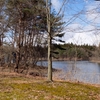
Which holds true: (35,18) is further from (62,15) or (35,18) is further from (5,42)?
(62,15)

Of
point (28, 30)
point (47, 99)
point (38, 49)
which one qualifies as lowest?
point (47, 99)

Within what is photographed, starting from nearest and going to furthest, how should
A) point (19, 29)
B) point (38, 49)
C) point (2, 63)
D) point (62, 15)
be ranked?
point (62, 15), point (19, 29), point (2, 63), point (38, 49)

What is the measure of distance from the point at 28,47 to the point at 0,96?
17.7m

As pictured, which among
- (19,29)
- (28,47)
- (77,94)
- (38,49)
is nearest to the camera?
(77,94)

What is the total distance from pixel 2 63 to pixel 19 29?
5219mm

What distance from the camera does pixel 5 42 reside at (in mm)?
18469

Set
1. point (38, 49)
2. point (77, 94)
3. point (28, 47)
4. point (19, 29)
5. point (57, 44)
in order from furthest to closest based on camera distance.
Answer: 1. point (57, 44)
2. point (38, 49)
3. point (28, 47)
4. point (19, 29)
5. point (77, 94)

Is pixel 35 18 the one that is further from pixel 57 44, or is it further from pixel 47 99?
pixel 47 99

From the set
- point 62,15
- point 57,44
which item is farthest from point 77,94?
point 57,44

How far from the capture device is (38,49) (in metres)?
25.5

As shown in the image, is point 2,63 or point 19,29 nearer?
point 19,29

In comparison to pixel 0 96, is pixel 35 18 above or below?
above

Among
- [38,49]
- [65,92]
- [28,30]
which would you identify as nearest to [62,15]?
[65,92]

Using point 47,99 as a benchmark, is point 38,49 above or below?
above
